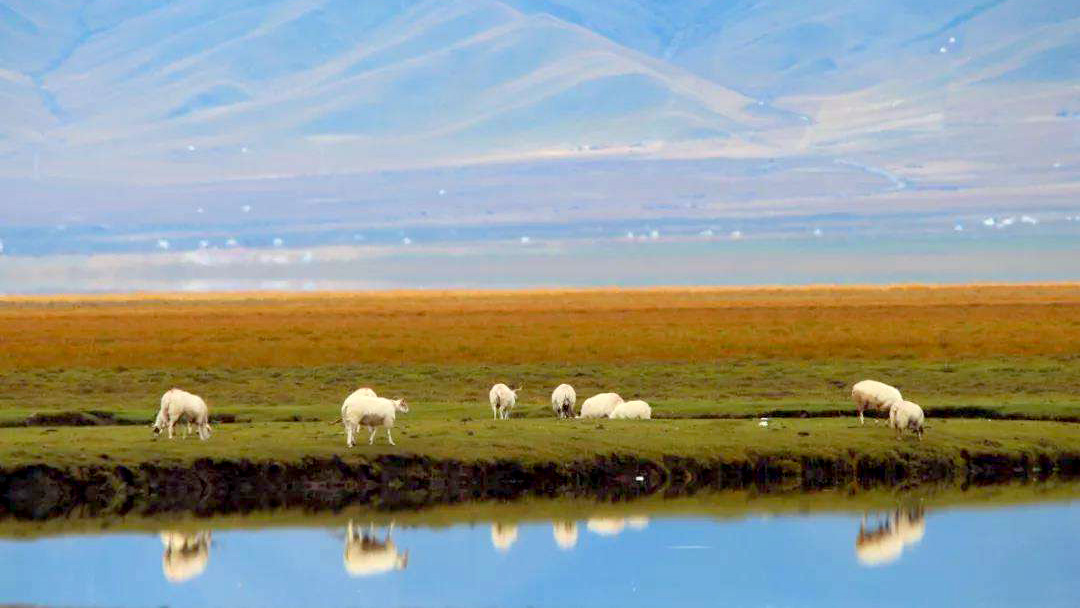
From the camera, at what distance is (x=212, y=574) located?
2505cm

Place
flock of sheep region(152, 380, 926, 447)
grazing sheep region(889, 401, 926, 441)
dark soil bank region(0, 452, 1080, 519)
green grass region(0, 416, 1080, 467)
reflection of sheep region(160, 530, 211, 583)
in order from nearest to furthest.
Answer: reflection of sheep region(160, 530, 211, 583)
dark soil bank region(0, 452, 1080, 519)
green grass region(0, 416, 1080, 467)
flock of sheep region(152, 380, 926, 447)
grazing sheep region(889, 401, 926, 441)

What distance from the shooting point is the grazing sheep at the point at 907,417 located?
109 feet

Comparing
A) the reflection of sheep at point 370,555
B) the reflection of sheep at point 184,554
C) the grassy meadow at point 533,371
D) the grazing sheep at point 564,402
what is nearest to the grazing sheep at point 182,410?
the grassy meadow at point 533,371

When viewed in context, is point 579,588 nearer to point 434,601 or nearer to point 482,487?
point 434,601

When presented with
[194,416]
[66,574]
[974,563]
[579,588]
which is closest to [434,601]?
[579,588]

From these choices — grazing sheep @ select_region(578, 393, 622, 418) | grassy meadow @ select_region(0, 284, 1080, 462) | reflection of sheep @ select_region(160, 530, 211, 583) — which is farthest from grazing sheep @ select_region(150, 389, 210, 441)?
grazing sheep @ select_region(578, 393, 622, 418)

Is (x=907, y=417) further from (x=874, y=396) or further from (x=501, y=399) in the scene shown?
(x=501, y=399)

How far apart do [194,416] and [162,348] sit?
25.2 metres

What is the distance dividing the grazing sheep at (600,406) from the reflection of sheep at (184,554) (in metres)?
11.7

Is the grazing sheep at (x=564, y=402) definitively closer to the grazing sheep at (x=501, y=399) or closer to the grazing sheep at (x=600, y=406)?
the grazing sheep at (x=600, y=406)

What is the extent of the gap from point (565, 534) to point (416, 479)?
411 centimetres

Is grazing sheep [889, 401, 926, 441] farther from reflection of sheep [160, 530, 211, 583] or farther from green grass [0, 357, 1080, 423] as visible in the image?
reflection of sheep [160, 530, 211, 583]

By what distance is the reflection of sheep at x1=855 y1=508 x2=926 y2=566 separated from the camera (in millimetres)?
26406

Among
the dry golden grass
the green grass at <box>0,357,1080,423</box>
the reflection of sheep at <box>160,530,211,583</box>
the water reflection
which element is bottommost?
the reflection of sheep at <box>160,530,211,583</box>
